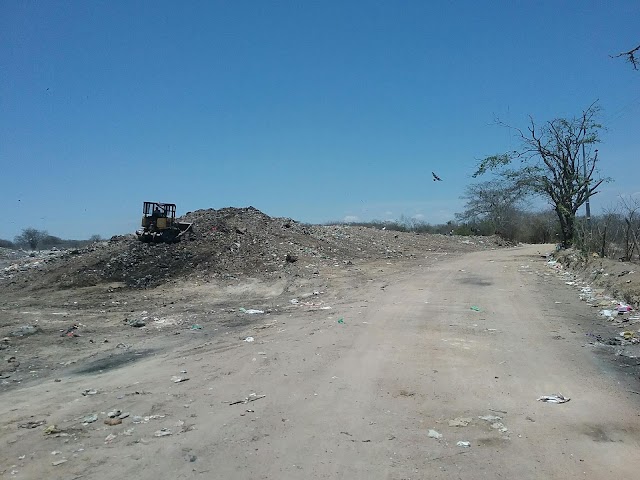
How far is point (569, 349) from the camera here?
24.8 feet

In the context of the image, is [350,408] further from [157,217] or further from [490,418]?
[157,217]

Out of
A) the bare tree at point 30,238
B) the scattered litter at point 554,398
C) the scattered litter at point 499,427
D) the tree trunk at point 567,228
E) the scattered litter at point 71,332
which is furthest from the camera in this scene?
the bare tree at point 30,238

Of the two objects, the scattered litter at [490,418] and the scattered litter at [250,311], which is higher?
the scattered litter at [250,311]

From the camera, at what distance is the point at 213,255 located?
18.3 metres

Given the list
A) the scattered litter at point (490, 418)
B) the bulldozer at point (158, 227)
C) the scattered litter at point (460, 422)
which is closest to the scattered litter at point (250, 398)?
the scattered litter at point (460, 422)

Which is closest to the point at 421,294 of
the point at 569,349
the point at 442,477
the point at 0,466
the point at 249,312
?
the point at 249,312

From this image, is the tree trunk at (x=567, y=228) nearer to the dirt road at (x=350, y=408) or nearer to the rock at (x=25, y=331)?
the dirt road at (x=350, y=408)

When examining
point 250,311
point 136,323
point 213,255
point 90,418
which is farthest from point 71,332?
point 213,255

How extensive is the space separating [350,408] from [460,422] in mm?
1099

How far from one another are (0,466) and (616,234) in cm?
1595

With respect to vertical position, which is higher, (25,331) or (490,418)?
(25,331)

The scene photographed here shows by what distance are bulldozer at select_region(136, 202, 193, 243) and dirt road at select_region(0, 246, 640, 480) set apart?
11281 mm

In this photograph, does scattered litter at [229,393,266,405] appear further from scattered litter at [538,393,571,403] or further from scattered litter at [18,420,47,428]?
scattered litter at [538,393,571,403]

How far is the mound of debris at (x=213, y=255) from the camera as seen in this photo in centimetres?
1642
